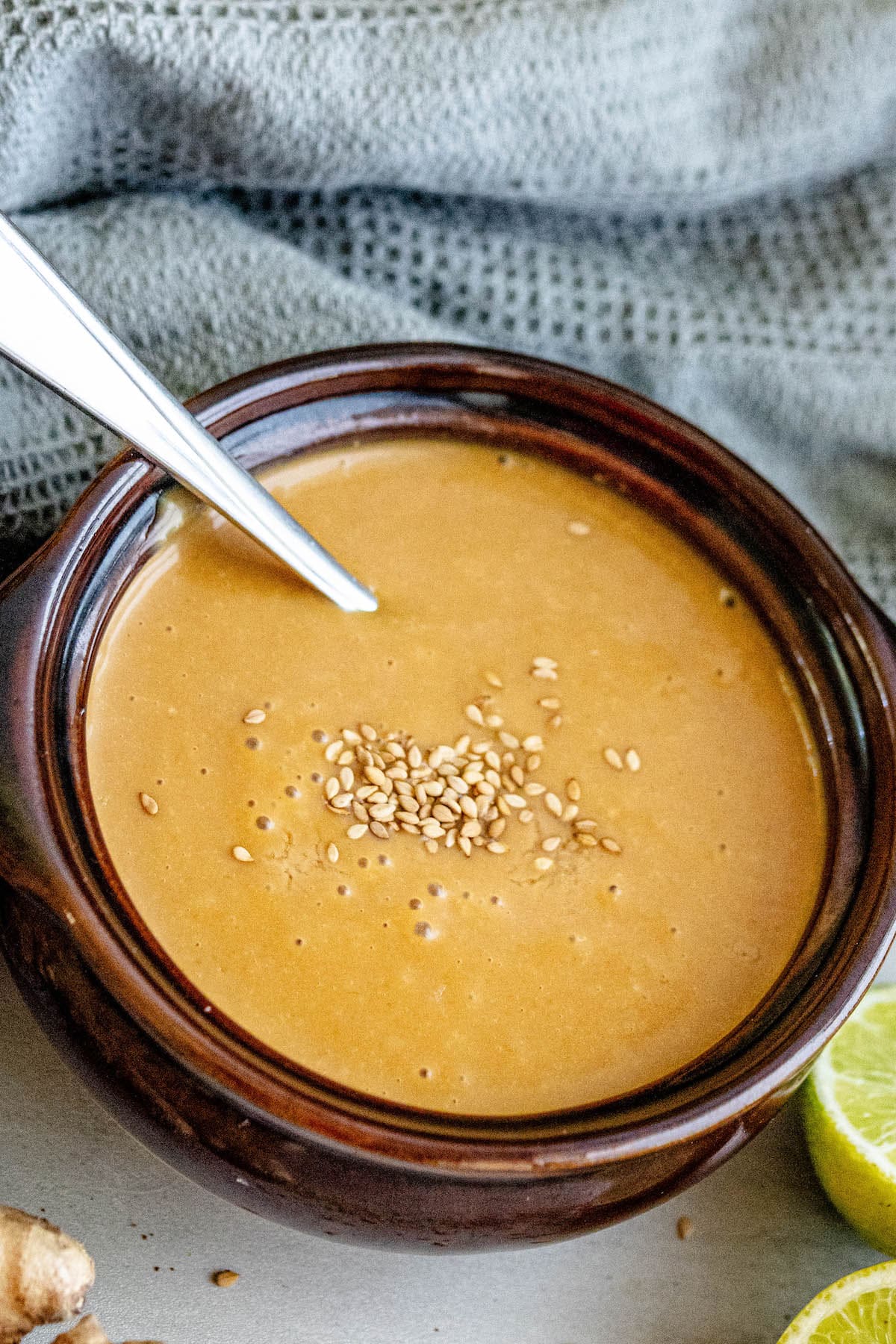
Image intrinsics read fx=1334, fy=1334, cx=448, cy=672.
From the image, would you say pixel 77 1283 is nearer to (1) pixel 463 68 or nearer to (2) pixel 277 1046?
(2) pixel 277 1046

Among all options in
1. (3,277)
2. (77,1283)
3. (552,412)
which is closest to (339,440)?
(552,412)

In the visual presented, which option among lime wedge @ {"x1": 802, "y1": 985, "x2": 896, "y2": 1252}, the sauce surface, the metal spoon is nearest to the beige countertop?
lime wedge @ {"x1": 802, "y1": 985, "x2": 896, "y2": 1252}

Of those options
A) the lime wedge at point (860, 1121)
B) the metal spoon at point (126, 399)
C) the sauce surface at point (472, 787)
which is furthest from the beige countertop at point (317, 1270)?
the metal spoon at point (126, 399)

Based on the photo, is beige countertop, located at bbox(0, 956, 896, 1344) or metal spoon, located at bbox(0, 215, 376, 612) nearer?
metal spoon, located at bbox(0, 215, 376, 612)

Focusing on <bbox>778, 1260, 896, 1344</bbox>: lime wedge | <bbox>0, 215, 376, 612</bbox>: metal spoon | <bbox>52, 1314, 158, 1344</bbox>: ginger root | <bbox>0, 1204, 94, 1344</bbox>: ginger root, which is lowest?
<bbox>778, 1260, 896, 1344</bbox>: lime wedge

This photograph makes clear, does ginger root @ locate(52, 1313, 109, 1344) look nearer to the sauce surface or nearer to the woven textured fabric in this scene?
the sauce surface

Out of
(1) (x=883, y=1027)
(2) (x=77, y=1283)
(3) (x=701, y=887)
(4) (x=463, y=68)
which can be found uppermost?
(4) (x=463, y=68)

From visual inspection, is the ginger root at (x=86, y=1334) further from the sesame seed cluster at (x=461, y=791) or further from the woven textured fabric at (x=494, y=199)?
the woven textured fabric at (x=494, y=199)
